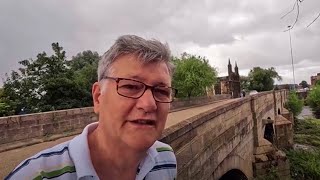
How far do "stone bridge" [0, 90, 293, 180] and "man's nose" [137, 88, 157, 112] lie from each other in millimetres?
1890

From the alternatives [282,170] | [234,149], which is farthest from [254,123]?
[234,149]

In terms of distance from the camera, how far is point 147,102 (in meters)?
1.48

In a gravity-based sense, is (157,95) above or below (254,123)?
above

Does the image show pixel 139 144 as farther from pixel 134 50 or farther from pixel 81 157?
pixel 134 50

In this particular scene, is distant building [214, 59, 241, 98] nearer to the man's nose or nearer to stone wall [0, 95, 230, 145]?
stone wall [0, 95, 230, 145]

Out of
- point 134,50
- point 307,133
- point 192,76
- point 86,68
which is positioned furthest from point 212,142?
point 307,133

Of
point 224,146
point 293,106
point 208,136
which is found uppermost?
point 208,136

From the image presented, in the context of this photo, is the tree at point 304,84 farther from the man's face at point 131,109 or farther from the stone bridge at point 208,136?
the man's face at point 131,109

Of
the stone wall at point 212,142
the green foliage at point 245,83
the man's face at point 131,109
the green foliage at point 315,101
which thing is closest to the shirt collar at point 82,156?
the man's face at point 131,109

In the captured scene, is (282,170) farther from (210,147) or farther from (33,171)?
Answer: (33,171)

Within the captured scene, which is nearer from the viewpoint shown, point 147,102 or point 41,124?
point 147,102

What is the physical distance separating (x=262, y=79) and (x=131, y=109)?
2494 inches

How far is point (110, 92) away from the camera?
58.9 inches

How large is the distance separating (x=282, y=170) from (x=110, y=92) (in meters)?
13.4
